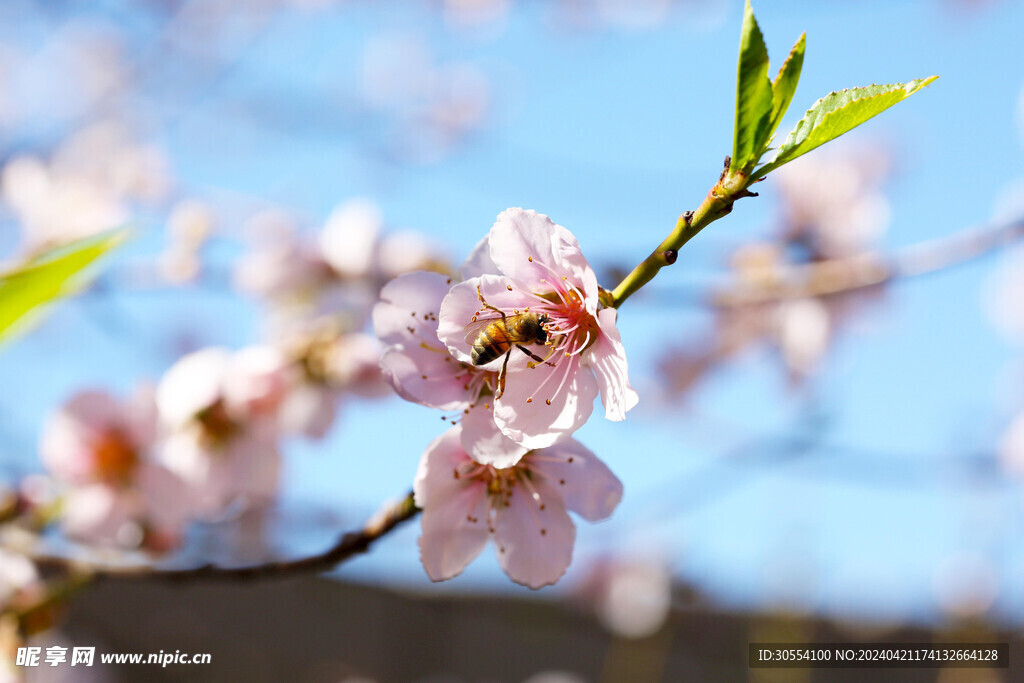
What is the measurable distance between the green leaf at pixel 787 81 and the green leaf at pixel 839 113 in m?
0.03

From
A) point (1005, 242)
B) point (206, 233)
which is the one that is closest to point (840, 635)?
point (1005, 242)

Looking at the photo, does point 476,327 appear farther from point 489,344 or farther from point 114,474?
point 114,474

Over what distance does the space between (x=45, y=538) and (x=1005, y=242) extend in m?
1.76

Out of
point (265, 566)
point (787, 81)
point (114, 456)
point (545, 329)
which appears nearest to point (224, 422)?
point (114, 456)

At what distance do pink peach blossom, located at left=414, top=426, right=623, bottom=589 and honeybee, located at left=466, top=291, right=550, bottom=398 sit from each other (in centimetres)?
8

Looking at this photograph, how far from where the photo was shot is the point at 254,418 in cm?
166

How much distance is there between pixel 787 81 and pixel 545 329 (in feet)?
0.89

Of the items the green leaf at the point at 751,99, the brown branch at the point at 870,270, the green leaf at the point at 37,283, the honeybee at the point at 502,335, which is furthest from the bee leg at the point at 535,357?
the brown branch at the point at 870,270

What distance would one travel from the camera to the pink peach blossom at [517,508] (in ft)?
2.29

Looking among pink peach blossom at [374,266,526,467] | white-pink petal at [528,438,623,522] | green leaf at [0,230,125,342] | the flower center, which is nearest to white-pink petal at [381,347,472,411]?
pink peach blossom at [374,266,526,467]

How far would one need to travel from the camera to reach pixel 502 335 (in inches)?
25.1

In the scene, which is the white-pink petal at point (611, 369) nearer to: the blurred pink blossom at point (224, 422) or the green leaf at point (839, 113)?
the green leaf at point (839, 113)

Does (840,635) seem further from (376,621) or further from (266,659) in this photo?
(266,659)

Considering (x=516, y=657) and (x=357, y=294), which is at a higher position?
(x=357, y=294)
